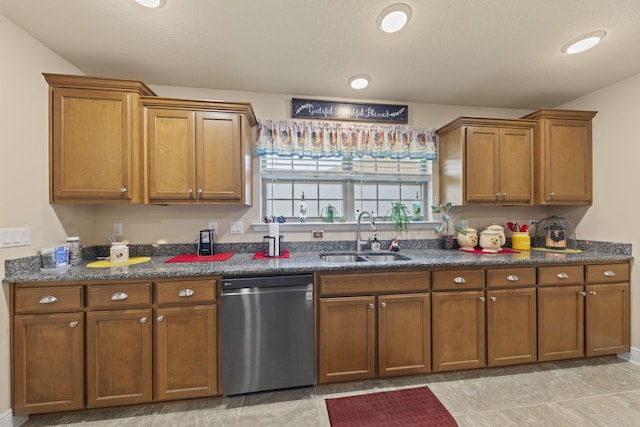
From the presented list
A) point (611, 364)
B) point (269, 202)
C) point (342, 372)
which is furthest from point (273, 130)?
point (611, 364)

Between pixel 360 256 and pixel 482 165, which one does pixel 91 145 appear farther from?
pixel 482 165

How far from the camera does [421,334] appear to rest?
78.4 inches

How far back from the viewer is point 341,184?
9.20ft

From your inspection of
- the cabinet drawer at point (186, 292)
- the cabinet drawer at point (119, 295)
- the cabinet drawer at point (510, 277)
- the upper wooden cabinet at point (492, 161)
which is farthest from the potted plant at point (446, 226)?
the cabinet drawer at point (119, 295)

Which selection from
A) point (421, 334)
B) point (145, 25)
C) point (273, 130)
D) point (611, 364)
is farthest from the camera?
point (273, 130)

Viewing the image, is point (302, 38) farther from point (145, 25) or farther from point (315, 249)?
point (315, 249)

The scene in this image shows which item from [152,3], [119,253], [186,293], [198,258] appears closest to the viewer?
[152,3]

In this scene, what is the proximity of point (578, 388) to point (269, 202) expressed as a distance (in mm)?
2925

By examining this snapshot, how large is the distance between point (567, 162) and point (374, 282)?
234cm

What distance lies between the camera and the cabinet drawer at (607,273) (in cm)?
220

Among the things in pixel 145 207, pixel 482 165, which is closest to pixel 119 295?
pixel 145 207

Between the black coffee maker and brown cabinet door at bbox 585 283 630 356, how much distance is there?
3.30 m

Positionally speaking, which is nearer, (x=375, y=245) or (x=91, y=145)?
(x=91, y=145)

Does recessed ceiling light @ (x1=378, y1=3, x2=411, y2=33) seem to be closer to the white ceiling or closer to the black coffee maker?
the white ceiling
